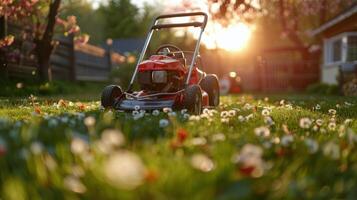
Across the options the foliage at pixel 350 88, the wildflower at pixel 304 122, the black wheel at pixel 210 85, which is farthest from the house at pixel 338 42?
the wildflower at pixel 304 122

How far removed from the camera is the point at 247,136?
13.1 ft

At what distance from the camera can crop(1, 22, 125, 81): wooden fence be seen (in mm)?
15780

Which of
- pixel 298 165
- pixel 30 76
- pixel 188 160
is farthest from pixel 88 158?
pixel 30 76

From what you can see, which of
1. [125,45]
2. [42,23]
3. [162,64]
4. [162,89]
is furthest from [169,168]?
[125,45]

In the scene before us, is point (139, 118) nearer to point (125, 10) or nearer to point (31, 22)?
point (31, 22)

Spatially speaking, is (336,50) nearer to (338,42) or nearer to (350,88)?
(338,42)

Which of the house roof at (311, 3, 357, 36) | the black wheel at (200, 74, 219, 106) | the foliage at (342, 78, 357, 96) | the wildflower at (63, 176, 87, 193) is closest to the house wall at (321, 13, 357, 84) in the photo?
the house roof at (311, 3, 357, 36)

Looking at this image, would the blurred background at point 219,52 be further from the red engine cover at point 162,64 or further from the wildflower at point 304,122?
the wildflower at point 304,122

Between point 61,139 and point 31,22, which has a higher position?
point 31,22

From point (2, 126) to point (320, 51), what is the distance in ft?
77.0

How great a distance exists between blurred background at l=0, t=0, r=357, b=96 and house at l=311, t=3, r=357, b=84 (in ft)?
0.12

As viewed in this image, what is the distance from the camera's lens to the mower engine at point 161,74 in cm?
780

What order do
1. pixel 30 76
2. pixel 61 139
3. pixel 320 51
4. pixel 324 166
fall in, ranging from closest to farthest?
pixel 324 166, pixel 61 139, pixel 30 76, pixel 320 51

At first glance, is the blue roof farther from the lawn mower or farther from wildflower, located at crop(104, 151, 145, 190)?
wildflower, located at crop(104, 151, 145, 190)
